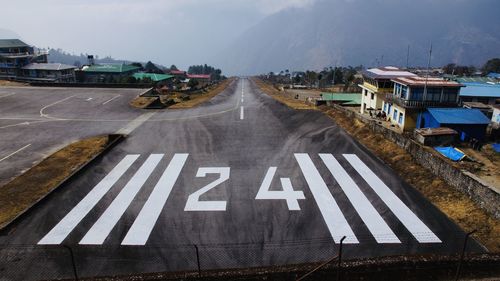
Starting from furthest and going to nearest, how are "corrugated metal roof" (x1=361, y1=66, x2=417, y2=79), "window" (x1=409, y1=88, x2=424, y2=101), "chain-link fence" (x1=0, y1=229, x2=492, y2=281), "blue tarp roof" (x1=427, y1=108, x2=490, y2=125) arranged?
1. "corrugated metal roof" (x1=361, y1=66, x2=417, y2=79)
2. "window" (x1=409, y1=88, x2=424, y2=101)
3. "blue tarp roof" (x1=427, y1=108, x2=490, y2=125)
4. "chain-link fence" (x1=0, y1=229, x2=492, y2=281)

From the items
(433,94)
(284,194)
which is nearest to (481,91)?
(433,94)

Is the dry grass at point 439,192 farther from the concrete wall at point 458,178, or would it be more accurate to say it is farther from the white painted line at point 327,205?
the white painted line at point 327,205

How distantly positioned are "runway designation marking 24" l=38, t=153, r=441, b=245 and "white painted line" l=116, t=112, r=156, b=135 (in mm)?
9168

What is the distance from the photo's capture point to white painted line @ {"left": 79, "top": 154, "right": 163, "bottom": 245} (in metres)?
18.5

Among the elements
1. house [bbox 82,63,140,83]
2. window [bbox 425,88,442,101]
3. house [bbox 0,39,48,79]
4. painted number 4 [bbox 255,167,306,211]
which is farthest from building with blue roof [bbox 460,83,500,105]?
house [bbox 0,39,48,79]

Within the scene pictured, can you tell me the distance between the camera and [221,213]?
21.2 m

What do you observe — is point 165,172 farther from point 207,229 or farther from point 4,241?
point 4,241

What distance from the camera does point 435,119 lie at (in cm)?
3741

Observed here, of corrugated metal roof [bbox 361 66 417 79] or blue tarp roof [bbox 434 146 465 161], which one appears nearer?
blue tarp roof [bbox 434 146 465 161]

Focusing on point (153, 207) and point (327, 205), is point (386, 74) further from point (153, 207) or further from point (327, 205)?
point (153, 207)

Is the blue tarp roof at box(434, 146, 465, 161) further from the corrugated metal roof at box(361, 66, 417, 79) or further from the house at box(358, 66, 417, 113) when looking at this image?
the corrugated metal roof at box(361, 66, 417, 79)

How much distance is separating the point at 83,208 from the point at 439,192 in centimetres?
2276

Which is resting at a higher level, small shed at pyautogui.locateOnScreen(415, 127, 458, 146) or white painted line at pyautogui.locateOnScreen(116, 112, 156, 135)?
small shed at pyautogui.locateOnScreen(415, 127, 458, 146)

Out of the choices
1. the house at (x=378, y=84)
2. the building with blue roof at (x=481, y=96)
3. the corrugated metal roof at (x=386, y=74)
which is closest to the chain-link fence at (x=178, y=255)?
the house at (x=378, y=84)
